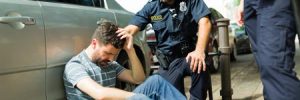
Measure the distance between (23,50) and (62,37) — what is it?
44 centimetres

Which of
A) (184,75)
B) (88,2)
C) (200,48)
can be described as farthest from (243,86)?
(200,48)

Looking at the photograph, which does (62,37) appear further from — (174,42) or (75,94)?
(174,42)

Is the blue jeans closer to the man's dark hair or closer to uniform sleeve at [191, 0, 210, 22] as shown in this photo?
the man's dark hair

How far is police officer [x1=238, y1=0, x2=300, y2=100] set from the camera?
2314mm

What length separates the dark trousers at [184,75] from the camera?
3.38 m

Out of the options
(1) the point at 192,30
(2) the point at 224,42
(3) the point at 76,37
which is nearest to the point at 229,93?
(2) the point at 224,42

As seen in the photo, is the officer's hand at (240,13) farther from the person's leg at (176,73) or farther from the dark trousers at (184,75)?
the person's leg at (176,73)

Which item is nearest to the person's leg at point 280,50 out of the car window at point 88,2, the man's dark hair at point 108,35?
the man's dark hair at point 108,35

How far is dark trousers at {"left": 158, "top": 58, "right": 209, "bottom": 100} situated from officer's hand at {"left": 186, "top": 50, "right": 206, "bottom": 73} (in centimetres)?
11

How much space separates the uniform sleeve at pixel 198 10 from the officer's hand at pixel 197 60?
0.37m

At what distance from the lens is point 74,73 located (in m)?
2.82

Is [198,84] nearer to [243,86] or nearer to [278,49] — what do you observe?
[278,49]

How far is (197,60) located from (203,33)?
0.85 ft

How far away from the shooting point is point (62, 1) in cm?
337
